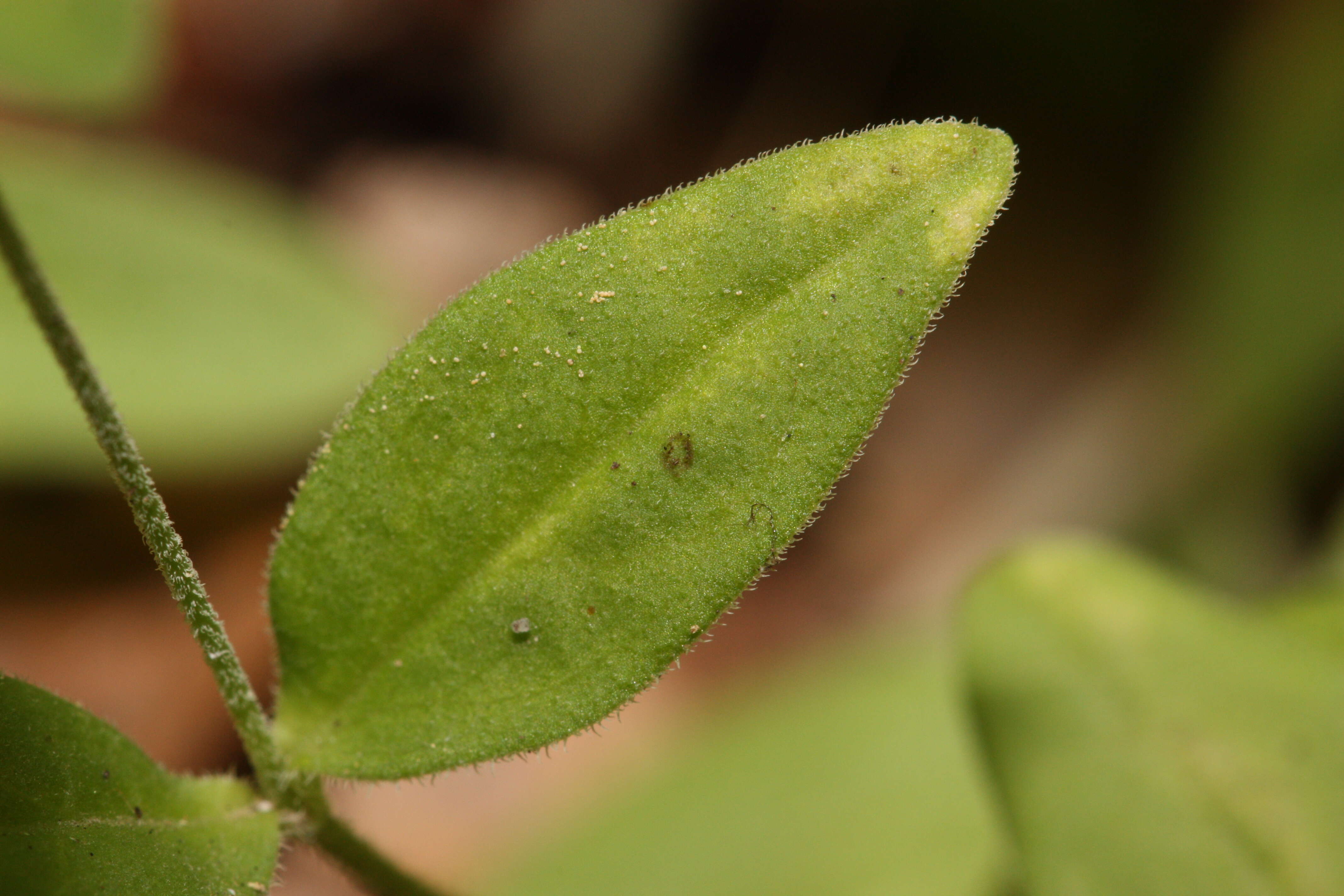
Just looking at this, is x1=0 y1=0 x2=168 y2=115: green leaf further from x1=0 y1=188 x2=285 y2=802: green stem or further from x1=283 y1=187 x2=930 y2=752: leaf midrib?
x1=283 y1=187 x2=930 y2=752: leaf midrib

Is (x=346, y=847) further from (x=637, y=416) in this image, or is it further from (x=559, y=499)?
(x=637, y=416)

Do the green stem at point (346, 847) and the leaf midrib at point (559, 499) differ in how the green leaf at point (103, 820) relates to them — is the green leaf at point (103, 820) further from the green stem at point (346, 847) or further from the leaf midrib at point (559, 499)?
the leaf midrib at point (559, 499)

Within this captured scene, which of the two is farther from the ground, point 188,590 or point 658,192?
point 658,192

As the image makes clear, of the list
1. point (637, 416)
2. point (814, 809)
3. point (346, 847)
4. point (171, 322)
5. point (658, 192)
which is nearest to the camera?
point (637, 416)

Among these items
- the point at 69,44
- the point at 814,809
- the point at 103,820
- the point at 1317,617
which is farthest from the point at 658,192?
the point at 103,820

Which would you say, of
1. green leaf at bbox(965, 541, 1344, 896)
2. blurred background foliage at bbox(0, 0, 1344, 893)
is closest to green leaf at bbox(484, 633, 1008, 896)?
blurred background foliage at bbox(0, 0, 1344, 893)

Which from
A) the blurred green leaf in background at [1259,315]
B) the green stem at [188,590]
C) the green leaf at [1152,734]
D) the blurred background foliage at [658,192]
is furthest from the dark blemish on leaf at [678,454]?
the blurred green leaf in background at [1259,315]
